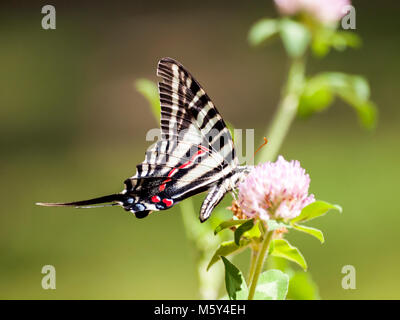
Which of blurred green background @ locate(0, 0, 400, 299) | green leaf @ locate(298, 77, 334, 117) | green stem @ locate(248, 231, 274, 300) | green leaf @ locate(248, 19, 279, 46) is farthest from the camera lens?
blurred green background @ locate(0, 0, 400, 299)

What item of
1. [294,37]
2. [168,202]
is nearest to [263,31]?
[294,37]

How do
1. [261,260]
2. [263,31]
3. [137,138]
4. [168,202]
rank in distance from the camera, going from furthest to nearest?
[137,138] < [263,31] < [168,202] < [261,260]

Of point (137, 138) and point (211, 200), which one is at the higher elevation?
point (137, 138)

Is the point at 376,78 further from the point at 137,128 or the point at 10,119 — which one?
the point at 10,119

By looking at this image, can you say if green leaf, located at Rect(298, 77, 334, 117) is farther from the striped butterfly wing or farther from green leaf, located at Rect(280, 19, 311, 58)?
the striped butterfly wing

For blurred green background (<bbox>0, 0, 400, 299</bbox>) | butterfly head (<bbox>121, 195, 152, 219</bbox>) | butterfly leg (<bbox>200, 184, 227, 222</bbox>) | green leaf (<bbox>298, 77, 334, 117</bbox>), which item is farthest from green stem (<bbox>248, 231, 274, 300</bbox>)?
blurred green background (<bbox>0, 0, 400, 299</bbox>)

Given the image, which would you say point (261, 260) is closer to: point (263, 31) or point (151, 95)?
point (151, 95)
